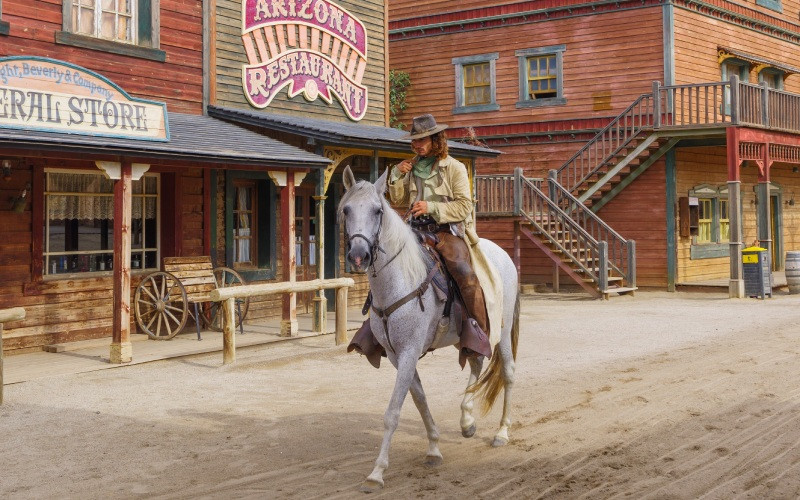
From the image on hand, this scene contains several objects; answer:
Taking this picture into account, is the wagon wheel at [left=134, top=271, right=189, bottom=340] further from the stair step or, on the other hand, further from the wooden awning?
the wooden awning

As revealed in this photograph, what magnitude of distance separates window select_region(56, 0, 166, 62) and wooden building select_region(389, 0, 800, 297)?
31.5 feet

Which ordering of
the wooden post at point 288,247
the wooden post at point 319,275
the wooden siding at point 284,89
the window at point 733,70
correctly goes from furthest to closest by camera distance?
the window at point 733,70, the wooden siding at point 284,89, the wooden post at point 319,275, the wooden post at point 288,247

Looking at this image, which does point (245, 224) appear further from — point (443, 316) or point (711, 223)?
point (711, 223)

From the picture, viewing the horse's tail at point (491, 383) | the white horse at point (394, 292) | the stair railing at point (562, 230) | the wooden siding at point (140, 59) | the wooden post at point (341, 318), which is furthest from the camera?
the stair railing at point (562, 230)

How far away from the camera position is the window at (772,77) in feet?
85.4

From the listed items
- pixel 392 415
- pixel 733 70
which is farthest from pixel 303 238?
pixel 733 70

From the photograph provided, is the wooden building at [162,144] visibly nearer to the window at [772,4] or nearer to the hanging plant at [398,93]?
the hanging plant at [398,93]

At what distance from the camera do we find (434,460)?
644 cm

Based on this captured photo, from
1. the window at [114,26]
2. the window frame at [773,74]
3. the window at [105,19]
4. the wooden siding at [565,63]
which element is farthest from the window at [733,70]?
the window at [105,19]

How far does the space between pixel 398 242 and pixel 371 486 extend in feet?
5.40

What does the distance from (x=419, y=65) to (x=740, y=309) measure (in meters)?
12.6

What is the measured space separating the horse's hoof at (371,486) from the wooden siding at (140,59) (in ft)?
28.6

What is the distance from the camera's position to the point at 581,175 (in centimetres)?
2169

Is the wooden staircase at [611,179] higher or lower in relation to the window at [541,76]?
lower
